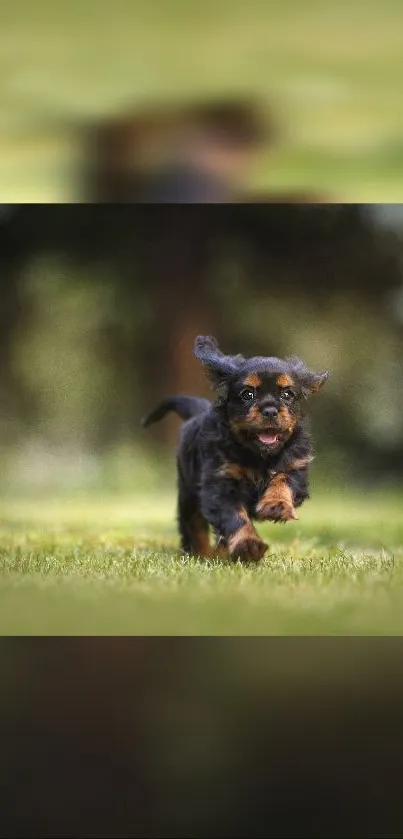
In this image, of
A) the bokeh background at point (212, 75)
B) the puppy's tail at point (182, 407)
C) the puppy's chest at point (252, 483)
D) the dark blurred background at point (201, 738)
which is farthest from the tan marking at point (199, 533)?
the dark blurred background at point (201, 738)

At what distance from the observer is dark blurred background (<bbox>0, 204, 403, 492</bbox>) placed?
10.3ft

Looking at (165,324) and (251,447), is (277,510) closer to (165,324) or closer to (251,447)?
(251,447)

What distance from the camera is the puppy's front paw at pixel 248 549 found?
6.92 ft

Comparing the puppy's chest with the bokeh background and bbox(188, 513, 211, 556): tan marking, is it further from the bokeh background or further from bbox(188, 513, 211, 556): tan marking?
the bokeh background

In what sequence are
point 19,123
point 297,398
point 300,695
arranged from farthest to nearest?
point 297,398 < point 19,123 < point 300,695

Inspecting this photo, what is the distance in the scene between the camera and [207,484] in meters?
2.27

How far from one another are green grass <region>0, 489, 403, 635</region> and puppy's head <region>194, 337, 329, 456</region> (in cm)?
30

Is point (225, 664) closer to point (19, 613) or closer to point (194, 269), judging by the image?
point (19, 613)

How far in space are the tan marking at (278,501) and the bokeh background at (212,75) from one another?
0.70 metres

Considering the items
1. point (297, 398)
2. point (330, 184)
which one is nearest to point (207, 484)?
point (297, 398)

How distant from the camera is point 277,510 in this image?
85.3 inches

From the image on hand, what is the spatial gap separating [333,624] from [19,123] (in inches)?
39.5

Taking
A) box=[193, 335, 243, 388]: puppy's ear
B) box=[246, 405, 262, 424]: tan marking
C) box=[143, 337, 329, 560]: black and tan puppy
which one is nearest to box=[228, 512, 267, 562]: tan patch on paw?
box=[143, 337, 329, 560]: black and tan puppy

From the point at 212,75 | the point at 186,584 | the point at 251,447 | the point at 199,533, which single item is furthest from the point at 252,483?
the point at 212,75
